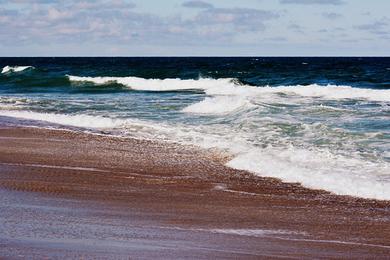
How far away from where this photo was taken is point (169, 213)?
705 centimetres

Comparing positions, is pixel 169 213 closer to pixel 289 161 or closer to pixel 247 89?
pixel 289 161

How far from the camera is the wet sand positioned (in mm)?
5641

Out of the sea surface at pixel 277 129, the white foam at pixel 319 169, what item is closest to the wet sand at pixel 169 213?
the white foam at pixel 319 169

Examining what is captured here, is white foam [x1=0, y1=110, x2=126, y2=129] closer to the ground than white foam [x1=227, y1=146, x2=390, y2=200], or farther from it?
closer to the ground

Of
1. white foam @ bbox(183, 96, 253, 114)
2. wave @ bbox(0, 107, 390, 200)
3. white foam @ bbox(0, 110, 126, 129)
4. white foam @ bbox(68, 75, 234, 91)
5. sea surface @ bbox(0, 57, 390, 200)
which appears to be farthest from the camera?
white foam @ bbox(68, 75, 234, 91)

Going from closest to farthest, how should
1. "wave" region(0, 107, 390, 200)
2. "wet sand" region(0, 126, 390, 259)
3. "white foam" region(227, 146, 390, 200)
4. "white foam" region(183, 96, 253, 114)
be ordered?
1. "wet sand" region(0, 126, 390, 259)
2. "white foam" region(227, 146, 390, 200)
3. "wave" region(0, 107, 390, 200)
4. "white foam" region(183, 96, 253, 114)

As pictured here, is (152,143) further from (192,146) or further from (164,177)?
(164,177)

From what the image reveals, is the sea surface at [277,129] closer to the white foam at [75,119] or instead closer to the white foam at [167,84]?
the white foam at [75,119]

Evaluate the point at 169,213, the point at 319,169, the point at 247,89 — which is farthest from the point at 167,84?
the point at 169,213

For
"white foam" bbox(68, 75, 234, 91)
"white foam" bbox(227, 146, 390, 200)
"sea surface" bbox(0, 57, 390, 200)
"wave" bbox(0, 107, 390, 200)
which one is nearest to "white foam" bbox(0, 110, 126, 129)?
"sea surface" bbox(0, 57, 390, 200)

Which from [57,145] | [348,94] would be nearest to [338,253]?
[57,145]

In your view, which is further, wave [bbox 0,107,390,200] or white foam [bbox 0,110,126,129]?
white foam [bbox 0,110,126,129]

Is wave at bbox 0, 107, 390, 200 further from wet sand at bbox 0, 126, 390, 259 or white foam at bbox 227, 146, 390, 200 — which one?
wet sand at bbox 0, 126, 390, 259

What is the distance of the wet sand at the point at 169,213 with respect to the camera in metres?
5.64
